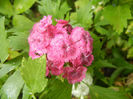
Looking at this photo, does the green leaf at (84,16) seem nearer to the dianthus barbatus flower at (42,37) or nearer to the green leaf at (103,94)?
the dianthus barbatus flower at (42,37)

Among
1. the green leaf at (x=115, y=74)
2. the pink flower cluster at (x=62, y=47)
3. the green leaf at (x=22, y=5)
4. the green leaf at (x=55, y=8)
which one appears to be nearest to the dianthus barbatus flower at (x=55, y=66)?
the pink flower cluster at (x=62, y=47)

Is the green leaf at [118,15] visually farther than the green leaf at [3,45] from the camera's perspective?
Yes

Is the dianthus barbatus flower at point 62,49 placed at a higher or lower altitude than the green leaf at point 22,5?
lower

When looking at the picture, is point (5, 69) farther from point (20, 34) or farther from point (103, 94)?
point (103, 94)

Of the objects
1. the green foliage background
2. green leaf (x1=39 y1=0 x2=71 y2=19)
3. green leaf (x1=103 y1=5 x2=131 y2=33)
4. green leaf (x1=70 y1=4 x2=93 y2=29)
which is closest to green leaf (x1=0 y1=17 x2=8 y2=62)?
the green foliage background

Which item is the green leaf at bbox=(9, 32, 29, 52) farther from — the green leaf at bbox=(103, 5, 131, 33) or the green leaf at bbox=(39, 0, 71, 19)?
the green leaf at bbox=(103, 5, 131, 33)

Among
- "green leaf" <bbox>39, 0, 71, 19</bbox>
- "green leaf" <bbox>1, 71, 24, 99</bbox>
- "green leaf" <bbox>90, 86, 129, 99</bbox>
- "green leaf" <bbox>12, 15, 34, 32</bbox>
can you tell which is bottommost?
"green leaf" <bbox>90, 86, 129, 99</bbox>
